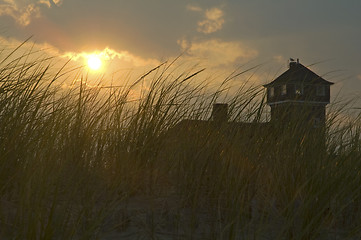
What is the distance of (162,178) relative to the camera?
111 inches

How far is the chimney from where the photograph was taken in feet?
10.4

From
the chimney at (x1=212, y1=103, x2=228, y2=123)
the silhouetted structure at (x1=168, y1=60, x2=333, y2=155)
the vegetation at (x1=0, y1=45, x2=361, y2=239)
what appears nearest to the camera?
the vegetation at (x1=0, y1=45, x2=361, y2=239)

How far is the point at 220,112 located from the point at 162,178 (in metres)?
0.78

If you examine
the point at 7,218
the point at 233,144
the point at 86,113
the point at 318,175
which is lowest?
the point at 7,218

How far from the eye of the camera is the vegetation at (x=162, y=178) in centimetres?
202

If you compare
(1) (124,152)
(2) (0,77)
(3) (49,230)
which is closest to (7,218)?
(3) (49,230)

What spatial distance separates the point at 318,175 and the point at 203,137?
879 millimetres

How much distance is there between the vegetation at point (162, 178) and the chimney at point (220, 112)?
0.22 ft

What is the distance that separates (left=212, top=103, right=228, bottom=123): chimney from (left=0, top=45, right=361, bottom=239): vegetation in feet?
0.22

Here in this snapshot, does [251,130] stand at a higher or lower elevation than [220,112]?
lower

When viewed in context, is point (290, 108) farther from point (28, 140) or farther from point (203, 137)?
point (28, 140)

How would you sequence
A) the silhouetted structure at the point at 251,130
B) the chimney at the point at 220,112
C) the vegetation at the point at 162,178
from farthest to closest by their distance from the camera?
the chimney at the point at 220,112 < the silhouetted structure at the point at 251,130 < the vegetation at the point at 162,178

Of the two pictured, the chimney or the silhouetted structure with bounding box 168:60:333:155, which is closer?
the silhouetted structure with bounding box 168:60:333:155

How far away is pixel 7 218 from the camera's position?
2.04 meters
